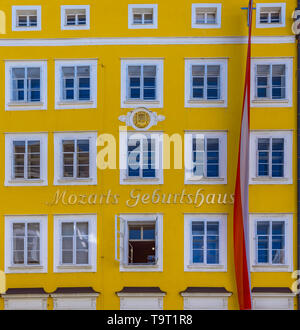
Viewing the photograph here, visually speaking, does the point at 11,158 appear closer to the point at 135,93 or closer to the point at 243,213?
the point at 135,93

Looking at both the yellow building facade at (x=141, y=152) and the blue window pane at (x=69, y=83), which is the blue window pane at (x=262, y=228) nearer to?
the yellow building facade at (x=141, y=152)

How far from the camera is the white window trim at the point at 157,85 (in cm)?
1850

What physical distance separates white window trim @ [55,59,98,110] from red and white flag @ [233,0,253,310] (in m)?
4.59

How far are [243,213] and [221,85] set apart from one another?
13.1 feet

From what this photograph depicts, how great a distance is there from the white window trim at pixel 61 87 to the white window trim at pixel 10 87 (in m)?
0.38

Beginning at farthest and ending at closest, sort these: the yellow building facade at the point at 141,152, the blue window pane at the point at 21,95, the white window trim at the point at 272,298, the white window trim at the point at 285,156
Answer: the blue window pane at the point at 21,95
the white window trim at the point at 285,156
the yellow building facade at the point at 141,152
the white window trim at the point at 272,298

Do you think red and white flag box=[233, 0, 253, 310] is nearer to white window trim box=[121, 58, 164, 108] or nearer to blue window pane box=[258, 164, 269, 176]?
blue window pane box=[258, 164, 269, 176]

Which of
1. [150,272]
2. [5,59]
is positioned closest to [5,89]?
[5,59]

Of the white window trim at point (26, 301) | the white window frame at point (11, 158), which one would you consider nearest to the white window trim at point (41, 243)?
the white window trim at point (26, 301)

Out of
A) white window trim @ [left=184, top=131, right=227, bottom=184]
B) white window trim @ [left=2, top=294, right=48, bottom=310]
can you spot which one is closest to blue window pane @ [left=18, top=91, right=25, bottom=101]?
white window trim @ [left=184, top=131, right=227, bottom=184]

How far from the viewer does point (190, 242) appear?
59.8 ft

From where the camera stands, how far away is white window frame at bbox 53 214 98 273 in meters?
18.2

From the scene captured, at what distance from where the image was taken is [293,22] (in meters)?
18.5

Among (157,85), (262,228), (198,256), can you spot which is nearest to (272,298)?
(262,228)
